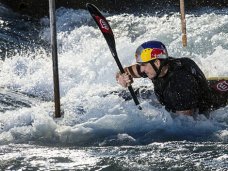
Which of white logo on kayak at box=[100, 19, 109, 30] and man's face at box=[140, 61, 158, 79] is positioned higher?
white logo on kayak at box=[100, 19, 109, 30]

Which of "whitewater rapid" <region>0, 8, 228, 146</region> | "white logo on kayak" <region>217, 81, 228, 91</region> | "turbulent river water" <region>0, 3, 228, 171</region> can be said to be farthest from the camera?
"white logo on kayak" <region>217, 81, 228, 91</region>

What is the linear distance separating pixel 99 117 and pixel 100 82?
3.08 m

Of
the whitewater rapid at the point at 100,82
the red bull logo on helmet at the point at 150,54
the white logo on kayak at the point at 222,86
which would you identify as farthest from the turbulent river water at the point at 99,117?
the red bull logo on helmet at the point at 150,54

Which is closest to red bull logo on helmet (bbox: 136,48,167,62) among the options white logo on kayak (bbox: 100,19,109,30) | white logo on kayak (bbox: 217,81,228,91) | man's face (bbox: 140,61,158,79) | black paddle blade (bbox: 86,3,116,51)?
man's face (bbox: 140,61,158,79)

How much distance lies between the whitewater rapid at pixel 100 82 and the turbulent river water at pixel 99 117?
0.01 m

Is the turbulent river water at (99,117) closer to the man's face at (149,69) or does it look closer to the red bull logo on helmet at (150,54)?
the man's face at (149,69)

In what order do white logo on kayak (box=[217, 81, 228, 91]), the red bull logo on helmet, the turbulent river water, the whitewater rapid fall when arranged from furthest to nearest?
1. white logo on kayak (box=[217, 81, 228, 91])
2. the whitewater rapid
3. the red bull logo on helmet
4. the turbulent river water

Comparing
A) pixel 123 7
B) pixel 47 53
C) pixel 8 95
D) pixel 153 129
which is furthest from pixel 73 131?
pixel 123 7

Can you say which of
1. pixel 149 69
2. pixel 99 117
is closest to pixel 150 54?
pixel 149 69

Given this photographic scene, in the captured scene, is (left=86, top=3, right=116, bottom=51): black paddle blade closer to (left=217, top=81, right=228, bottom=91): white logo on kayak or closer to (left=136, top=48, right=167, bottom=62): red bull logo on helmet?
(left=136, top=48, right=167, bottom=62): red bull logo on helmet

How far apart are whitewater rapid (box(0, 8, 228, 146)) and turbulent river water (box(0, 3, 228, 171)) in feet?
0.04

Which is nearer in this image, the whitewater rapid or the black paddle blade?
the whitewater rapid

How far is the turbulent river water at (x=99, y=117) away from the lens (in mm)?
4707

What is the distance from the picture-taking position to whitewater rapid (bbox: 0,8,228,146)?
18.6 feet
